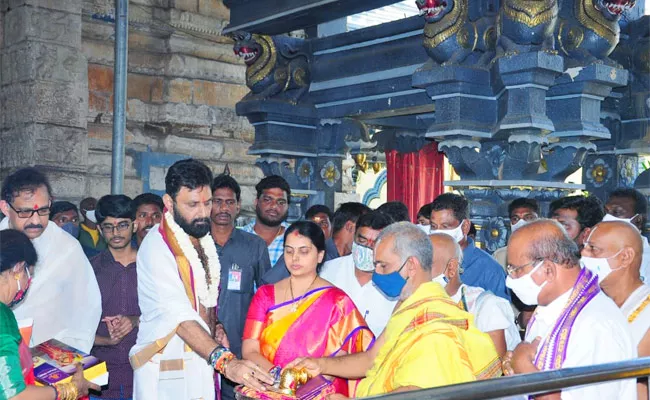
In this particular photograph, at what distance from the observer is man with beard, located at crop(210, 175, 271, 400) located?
442 cm

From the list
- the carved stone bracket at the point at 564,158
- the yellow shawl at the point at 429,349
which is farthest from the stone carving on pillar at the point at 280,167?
the yellow shawl at the point at 429,349

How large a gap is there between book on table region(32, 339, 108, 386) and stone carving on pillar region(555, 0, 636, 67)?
3730 mm

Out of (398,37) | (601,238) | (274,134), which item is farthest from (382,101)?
(601,238)

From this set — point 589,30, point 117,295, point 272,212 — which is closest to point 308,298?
point 117,295

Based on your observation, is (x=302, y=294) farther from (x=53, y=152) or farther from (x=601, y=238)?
(x=53, y=152)

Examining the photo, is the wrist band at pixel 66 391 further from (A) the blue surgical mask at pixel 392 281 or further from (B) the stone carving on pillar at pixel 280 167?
(B) the stone carving on pillar at pixel 280 167

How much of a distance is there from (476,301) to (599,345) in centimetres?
119

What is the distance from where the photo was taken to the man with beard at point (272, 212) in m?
5.21

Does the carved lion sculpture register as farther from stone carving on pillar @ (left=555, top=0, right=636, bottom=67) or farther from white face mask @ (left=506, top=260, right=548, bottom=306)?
white face mask @ (left=506, top=260, right=548, bottom=306)

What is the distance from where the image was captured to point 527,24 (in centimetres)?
503

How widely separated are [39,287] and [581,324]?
2.21 meters

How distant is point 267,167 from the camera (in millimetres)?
7219

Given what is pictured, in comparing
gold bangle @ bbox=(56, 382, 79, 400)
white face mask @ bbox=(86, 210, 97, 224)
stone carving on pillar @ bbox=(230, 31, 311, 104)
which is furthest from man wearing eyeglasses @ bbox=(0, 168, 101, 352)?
stone carving on pillar @ bbox=(230, 31, 311, 104)

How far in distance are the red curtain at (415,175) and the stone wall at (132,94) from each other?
71.3 inches
